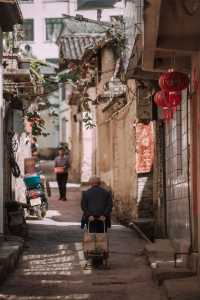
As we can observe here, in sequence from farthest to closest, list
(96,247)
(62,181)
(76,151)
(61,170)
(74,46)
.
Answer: (76,151), (74,46), (61,170), (62,181), (96,247)

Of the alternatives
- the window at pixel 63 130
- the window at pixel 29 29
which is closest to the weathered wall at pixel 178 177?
the window at pixel 63 130

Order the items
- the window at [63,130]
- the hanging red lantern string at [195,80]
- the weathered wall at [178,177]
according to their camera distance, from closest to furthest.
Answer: the hanging red lantern string at [195,80] < the weathered wall at [178,177] < the window at [63,130]

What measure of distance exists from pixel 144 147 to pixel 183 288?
29.9ft

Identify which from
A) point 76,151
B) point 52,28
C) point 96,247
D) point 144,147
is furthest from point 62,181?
point 52,28

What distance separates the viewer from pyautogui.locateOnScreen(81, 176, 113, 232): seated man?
1502 centimetres

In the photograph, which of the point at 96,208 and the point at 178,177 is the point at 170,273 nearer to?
the point at 178,177

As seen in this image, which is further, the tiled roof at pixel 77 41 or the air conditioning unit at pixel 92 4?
the tiled roof at pixel 77 41

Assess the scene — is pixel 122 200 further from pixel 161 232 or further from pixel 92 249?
pixel 92 249

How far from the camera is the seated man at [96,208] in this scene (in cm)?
1502

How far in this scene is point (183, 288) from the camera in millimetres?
10727

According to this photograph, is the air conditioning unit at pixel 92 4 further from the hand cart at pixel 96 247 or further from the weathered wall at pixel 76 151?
the weathered wall at pixel 76 151

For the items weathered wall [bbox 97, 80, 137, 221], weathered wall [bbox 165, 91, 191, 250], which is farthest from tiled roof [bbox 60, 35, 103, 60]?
weathered wall [bbox 165, 91, 191, 250]

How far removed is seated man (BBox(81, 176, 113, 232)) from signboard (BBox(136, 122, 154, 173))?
4637mm

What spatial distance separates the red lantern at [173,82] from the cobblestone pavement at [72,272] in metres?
3.21
